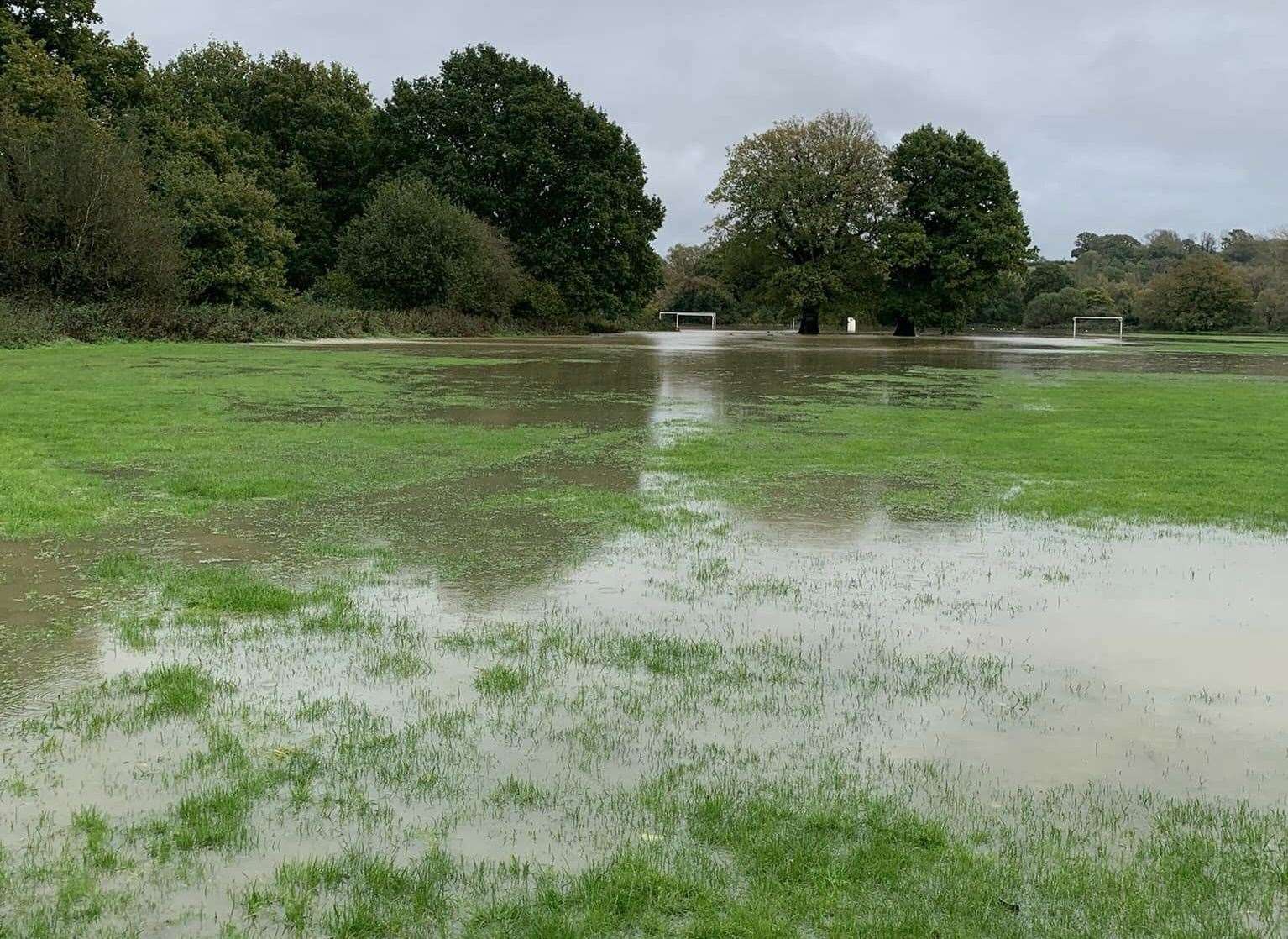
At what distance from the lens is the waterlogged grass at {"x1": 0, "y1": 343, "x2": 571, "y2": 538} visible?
8992 mm

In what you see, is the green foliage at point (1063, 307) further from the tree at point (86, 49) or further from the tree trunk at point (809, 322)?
the tree at point (86, 49)

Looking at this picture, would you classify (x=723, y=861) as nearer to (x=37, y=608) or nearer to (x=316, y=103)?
(x=37, y=608)

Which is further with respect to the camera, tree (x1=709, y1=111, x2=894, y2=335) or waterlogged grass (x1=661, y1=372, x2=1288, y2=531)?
tree (x1=709, y1=111, x2=894, y2=335)

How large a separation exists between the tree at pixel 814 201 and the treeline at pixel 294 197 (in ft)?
20.8

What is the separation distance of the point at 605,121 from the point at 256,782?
201 ft

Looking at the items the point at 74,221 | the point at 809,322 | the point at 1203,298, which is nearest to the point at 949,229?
the point at 809,322

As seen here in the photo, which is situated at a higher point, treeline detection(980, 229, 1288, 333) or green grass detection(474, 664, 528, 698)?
treeline detection(980, 229, 1288, 333)

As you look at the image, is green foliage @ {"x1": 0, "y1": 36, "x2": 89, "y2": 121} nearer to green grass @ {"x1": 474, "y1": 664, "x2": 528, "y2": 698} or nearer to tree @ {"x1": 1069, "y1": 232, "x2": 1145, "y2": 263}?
green grass @ {"x1": 474, "y1": 664, "x2": 528, "y2": 698}

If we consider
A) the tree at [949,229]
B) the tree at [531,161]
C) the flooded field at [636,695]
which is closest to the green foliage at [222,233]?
the tree at [531,161]

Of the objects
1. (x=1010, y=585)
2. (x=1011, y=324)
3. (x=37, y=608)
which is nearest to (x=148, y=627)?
(x=37, y=608)

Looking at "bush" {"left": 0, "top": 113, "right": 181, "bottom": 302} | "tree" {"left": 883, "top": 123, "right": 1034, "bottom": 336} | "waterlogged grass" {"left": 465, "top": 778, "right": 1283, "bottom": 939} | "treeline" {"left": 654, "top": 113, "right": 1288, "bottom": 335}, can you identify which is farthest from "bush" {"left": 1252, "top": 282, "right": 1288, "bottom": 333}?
"waterlogged grass" {"left": 465, "top": 778, "right": 1283, "bottom": 939}

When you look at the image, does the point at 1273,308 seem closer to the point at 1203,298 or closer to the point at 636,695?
the point at 1203,298

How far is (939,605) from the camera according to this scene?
641cm

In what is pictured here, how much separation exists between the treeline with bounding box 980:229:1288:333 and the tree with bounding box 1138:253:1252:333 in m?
0.06
